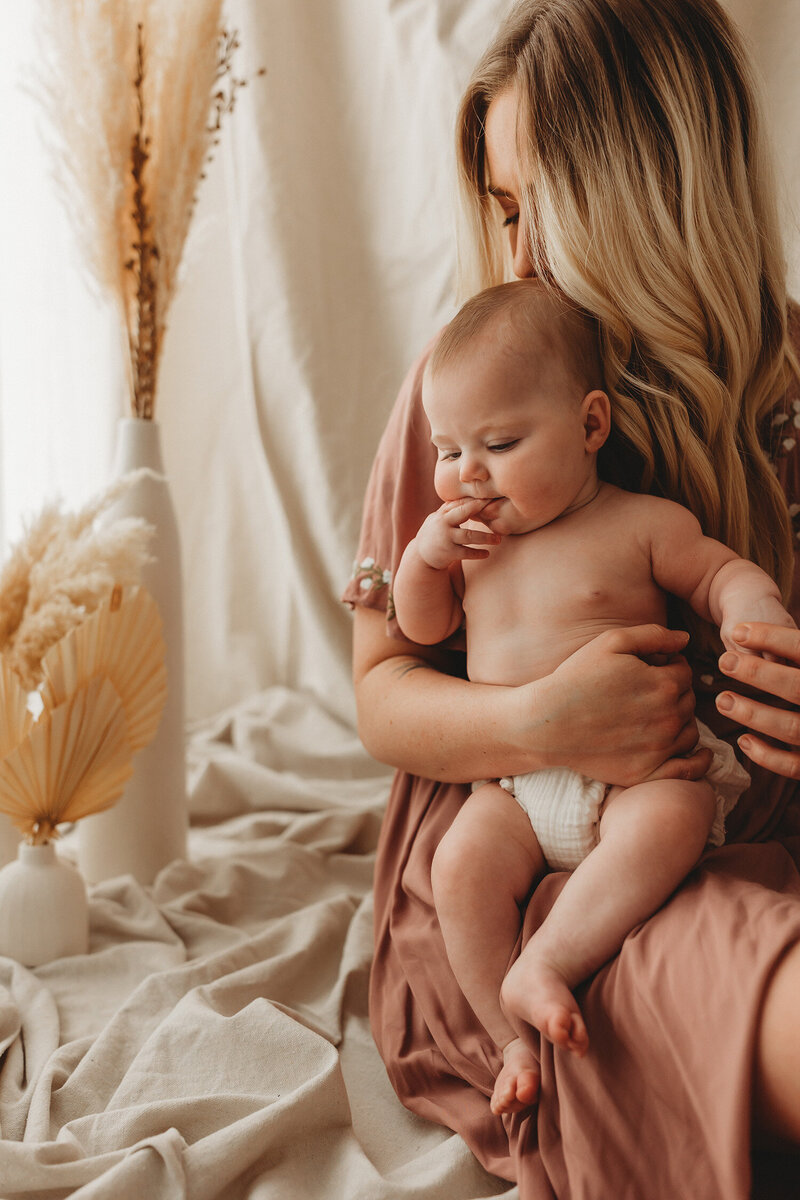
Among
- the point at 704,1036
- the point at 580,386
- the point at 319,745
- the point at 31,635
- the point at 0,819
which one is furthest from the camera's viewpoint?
the point at 319,745

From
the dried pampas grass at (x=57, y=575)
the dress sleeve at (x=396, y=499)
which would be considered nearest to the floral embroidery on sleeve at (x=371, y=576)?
the dress sleeve at (x=396, y=499)

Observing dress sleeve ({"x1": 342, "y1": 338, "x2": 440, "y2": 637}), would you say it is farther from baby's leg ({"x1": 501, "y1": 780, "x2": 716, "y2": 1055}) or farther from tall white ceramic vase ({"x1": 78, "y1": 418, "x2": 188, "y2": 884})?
tall white ceramic vase ({"x1": 78, "y1": 418, "x2": 188, "y2": 884})

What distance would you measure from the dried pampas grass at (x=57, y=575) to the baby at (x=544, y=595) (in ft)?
1.68

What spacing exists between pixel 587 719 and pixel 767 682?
0.16 metres

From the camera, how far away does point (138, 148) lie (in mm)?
1655

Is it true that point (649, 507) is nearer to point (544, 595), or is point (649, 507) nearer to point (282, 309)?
point (544, 595)

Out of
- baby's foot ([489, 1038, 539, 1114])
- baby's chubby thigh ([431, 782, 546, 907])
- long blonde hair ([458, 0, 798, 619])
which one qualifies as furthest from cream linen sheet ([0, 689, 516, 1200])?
long blonde hair ([458, 0, 798, 619])

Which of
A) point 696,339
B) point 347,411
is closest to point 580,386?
point 696,339

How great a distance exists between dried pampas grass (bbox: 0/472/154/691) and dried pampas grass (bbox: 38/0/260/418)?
30 cm

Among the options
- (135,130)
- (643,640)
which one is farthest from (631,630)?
(135,130)

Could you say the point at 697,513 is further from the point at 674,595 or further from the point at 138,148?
the point at 138,148

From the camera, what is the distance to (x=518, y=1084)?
37.0 inches

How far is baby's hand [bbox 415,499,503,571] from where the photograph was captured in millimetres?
1065

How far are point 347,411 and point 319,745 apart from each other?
65cm
